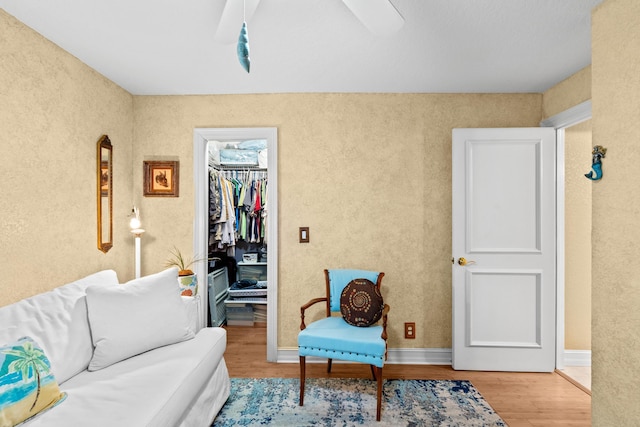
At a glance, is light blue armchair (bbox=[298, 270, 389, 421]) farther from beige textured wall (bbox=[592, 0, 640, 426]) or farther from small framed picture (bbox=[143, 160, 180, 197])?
small framed picture (bbox=[143, 160, 180, 197])

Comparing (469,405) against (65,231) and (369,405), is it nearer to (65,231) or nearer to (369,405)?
(369,405)

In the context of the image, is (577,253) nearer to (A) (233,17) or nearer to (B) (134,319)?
(A) (233,17)

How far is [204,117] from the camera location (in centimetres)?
319

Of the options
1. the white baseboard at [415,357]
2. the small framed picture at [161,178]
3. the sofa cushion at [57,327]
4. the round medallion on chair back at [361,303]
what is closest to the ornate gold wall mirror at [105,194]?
the small framed picture at [161,178]

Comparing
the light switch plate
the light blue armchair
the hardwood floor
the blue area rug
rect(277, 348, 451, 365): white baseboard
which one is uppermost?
the light switch plate

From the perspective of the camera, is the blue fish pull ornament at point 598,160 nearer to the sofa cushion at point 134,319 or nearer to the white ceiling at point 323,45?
the white ceiling at point 323,45

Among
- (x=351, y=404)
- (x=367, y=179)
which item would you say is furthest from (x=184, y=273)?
(x=367, y=179)

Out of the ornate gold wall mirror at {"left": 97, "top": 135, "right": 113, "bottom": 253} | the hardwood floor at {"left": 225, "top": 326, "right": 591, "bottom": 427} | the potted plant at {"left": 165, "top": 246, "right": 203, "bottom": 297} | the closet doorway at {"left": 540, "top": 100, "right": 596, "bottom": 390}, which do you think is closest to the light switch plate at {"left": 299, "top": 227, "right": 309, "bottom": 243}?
the potted plant at {"left": 165, "top": 246, "right": 203, "bottom": 297}

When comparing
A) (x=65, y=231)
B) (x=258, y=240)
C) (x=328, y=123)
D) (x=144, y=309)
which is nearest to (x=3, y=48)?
(x=65, y=231)

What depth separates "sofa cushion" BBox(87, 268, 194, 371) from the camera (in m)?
1.93

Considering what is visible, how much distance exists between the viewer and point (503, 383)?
276cm

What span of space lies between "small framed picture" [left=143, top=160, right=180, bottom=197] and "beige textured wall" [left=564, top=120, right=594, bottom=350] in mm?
3515

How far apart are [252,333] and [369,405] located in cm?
184

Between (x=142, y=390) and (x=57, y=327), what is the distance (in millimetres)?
609
